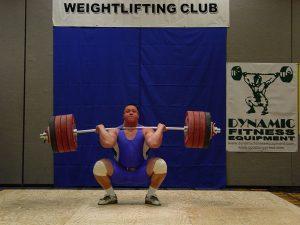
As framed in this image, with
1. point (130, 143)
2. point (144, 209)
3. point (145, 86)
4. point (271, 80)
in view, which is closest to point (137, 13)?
point (145, 86)

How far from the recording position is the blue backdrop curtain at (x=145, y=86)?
712 cm

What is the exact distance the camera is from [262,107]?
23.7 ft

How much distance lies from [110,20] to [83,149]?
2.17 m

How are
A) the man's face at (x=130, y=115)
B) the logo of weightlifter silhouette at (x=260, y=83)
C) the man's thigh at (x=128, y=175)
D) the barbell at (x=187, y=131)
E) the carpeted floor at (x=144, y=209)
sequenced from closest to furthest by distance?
1. the carpeted floor at (x=144, y=209)
2. the barbell at (x=187, y=131)
3. the man's thigh at (x=128, y=175)
4. the man's face at (x=130, y=115)
5. the logo of weightlifter silhouette at (x=260, y=83)

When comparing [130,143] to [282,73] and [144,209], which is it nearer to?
[144,209]

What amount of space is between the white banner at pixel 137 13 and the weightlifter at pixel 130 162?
2474 millimetres

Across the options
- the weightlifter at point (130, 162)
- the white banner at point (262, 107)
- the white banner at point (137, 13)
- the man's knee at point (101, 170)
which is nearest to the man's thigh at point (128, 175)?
the weightlifter at point (130, 162)

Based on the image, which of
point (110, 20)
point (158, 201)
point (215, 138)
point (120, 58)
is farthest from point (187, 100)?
point (158, 201)

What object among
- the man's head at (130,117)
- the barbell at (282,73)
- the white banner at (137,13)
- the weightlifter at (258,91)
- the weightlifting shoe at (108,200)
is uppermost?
the white banner at (137,13)

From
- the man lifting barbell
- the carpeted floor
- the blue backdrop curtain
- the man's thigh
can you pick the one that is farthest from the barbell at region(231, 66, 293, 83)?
the man's thigh

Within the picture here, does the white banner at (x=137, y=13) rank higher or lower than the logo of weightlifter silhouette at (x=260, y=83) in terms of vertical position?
higher

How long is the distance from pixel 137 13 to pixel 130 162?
9.96 ft

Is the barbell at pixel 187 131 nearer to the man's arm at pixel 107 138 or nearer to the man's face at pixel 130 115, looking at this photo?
the man's arm at pixel 107 138

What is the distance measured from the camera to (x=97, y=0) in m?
7.22
